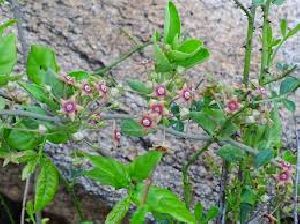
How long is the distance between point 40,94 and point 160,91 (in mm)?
161

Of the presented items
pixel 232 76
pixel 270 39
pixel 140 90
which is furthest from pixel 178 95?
pixel 232 76

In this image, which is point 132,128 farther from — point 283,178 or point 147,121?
point 283,178

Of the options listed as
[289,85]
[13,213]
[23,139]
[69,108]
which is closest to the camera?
[69,108]

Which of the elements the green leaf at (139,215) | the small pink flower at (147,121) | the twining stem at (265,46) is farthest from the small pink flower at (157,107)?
the twining stem at (265,46)

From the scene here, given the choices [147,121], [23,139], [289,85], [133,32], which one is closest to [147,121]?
[147,121]

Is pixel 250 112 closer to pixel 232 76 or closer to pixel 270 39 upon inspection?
pixel 270 39

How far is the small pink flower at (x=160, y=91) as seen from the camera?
109 cm

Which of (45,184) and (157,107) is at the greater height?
(157,107)

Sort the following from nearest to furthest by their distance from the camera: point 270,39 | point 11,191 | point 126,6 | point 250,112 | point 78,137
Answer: point 78,137, point 250,112, point 270,39, point 11,191, point 126,6

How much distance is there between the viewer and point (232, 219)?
145 centimetres

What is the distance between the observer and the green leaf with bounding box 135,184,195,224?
1.03m

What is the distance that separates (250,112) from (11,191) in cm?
67

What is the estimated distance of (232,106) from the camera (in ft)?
3.88

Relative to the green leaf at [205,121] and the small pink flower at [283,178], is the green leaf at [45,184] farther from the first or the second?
the small pink flower at [283,178]
